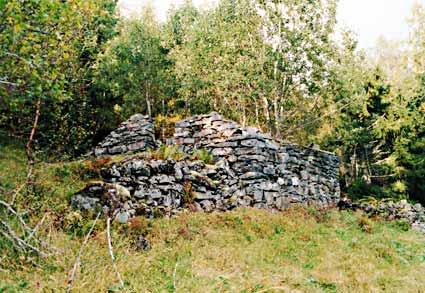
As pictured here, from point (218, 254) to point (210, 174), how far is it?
3389mm

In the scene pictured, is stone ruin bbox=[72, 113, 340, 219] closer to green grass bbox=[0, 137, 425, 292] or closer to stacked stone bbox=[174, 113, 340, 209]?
stacked stone bbox=[174, 113, 340, 209]

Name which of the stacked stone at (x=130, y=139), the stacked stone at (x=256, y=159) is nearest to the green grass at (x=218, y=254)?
the stacked stone at (x=256, y=159)

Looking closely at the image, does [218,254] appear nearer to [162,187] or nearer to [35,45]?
[162,187]

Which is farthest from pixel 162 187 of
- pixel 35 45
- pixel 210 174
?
pixel 35 45

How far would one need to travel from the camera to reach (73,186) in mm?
9703

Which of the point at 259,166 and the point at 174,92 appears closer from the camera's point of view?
the point at 259,166

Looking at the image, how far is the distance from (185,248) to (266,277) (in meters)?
1.56

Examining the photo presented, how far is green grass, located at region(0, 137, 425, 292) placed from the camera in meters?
5.54

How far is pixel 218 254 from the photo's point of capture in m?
7.13

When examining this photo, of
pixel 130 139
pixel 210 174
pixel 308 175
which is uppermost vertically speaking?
pixel 130 139

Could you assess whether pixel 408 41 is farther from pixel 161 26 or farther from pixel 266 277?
pixel 266 277

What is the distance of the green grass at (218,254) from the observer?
5.54 m

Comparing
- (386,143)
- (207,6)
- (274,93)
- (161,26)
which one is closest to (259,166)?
(274,93)

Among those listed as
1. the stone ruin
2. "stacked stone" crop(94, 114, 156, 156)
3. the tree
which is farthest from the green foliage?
the tree
